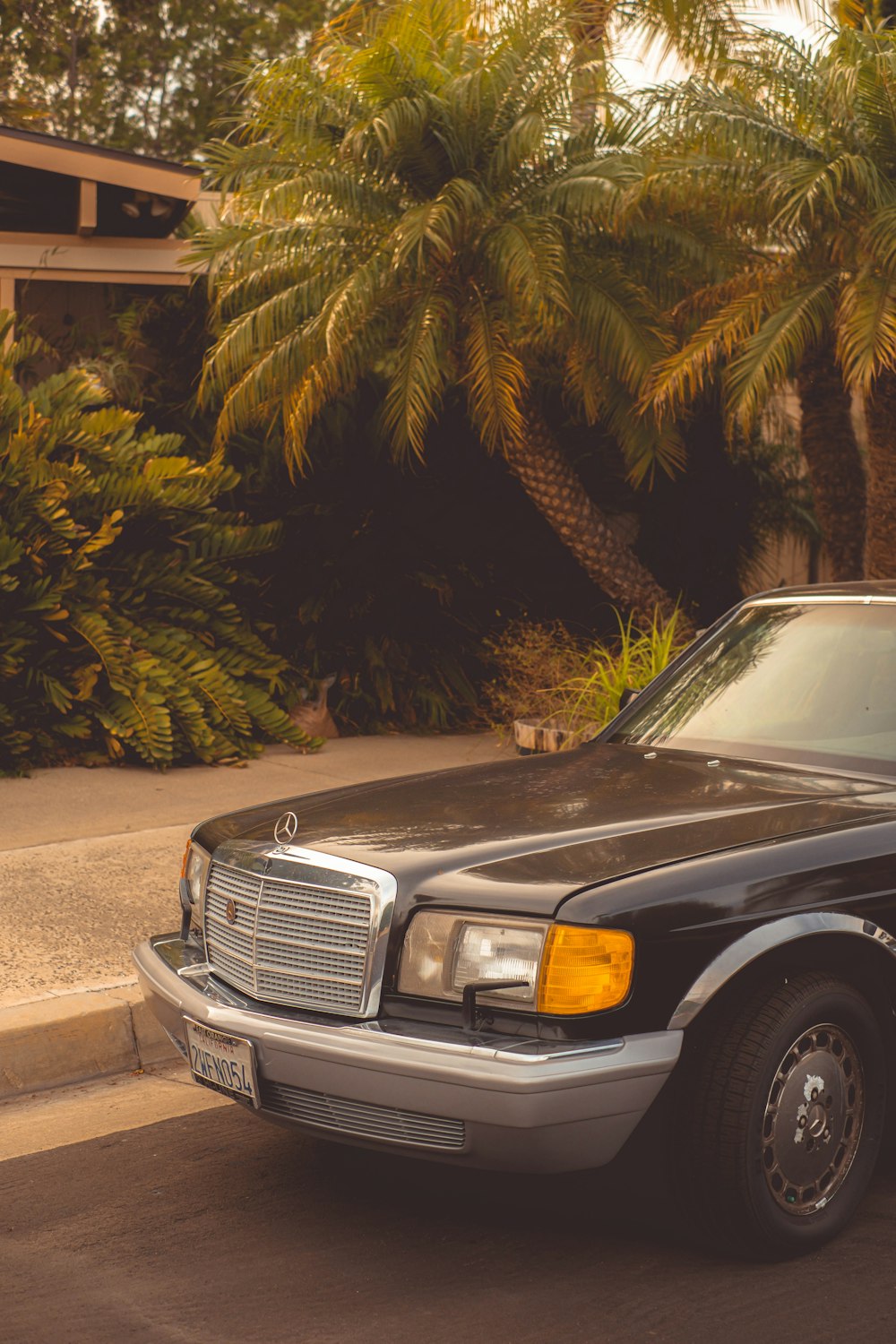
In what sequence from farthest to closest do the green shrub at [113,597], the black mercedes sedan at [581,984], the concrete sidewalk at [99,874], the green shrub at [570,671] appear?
the green shrub at [570,671] < the green shrub at [113,597] < the concrete sidewalk at [99,874] < the black mercedes sedan at [581,984]

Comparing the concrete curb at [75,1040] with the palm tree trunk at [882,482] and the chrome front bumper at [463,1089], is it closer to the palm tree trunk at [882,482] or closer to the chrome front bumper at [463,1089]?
the chrome front bumper at [463,1089]

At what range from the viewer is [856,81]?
32.0 feet

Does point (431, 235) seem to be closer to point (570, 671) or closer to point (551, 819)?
point (570, 671)

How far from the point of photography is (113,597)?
9.98 metres

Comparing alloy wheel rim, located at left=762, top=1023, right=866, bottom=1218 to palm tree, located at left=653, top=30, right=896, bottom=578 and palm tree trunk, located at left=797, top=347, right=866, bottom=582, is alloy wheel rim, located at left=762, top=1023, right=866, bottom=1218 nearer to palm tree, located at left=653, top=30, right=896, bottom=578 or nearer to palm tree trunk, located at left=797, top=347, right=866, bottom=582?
palm tree, located at left=653, top=30, right=896, bottom=578

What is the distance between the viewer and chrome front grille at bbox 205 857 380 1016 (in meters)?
3.66

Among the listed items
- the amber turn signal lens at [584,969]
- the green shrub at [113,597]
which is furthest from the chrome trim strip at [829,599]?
the green shrub at [113,597]

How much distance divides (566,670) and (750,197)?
3448 millimetres

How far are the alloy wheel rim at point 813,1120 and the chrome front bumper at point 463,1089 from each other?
34 cm

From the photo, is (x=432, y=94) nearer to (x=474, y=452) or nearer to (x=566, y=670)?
(x=474, y=452)

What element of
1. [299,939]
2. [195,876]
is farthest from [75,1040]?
[299,939]

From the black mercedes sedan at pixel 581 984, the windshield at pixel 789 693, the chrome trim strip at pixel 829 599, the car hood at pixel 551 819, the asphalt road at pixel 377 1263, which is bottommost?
the asphalt road at pixel 377 1263

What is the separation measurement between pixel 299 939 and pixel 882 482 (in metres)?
8.37

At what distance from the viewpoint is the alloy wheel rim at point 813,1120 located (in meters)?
3.58
